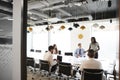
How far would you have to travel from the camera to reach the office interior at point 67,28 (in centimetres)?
256

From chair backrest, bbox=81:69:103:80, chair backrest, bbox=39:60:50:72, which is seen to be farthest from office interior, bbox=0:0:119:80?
chair backrest, bbox=81:69:103:80

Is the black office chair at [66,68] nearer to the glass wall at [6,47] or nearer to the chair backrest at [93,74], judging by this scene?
the chair backrest at [93,74]

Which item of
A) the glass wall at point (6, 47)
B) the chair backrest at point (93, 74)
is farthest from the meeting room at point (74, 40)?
the glass wall at point (6, 47)

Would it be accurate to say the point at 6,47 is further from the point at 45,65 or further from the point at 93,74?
the point at 45,65

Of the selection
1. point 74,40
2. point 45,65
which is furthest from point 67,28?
point 45,65

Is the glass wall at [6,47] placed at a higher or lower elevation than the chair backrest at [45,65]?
higher

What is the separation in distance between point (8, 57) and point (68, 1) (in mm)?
3220

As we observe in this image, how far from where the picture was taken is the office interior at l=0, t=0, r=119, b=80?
256 centimetres

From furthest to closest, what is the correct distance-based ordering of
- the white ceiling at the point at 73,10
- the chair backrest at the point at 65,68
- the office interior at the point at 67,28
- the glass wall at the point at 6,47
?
1. the white ceiling at the point at 73,10
2. the chair backrest at the point at 65,68
3. the office interior at the point at 67,28
4. the glass wall at the point at 6,47

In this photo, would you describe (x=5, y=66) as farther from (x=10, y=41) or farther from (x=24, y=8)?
(x=24, y=8)

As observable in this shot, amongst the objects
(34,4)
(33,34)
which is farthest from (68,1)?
(33,34)

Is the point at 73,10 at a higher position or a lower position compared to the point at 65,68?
higher

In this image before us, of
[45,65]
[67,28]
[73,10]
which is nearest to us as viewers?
[45,65]

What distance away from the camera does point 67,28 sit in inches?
365
